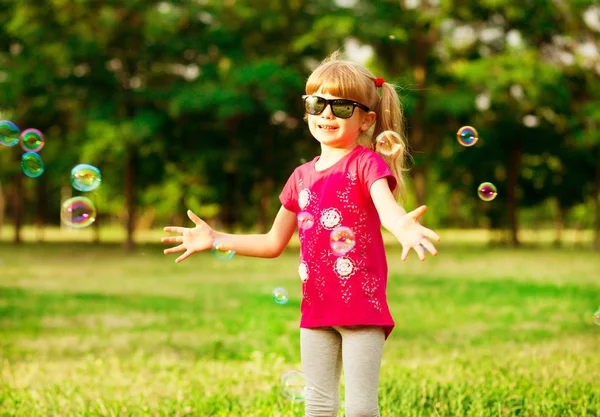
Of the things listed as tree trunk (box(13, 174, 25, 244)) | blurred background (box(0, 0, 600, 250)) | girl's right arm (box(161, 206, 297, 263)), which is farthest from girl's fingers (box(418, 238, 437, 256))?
tree trunk (box(13, 174, 25, 244))

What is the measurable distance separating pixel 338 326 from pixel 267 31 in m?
27.5

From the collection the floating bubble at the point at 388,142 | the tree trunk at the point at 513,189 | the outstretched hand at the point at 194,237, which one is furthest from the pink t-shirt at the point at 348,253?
the tree trunk at the point at 513,189

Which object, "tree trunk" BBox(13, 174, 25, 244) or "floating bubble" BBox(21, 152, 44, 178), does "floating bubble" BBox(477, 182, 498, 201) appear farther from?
"tree trunk" BBox(13, 174, 25, 244)

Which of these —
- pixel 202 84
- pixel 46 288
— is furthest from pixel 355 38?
pixel 46 288

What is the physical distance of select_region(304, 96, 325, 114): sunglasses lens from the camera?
134 inches

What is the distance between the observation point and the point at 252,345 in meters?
7.17

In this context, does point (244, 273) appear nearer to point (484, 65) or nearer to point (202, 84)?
point (202, 84)

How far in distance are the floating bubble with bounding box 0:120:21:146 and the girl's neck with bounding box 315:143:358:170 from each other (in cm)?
279

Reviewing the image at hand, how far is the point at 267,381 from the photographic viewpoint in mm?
5328

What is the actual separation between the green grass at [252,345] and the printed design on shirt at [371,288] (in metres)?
1.28

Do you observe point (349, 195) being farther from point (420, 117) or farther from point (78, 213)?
point (420, 117)

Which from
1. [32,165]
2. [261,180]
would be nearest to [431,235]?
[32,165]

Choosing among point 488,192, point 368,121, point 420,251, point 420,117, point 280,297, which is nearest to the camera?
point 420,251

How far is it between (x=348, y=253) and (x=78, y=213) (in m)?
2.29
